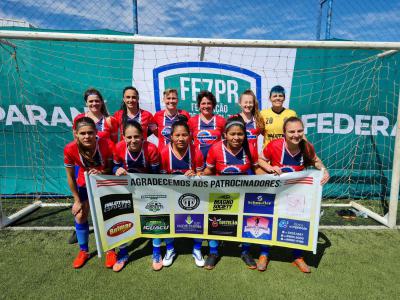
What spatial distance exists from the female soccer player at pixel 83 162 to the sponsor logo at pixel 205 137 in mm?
1062

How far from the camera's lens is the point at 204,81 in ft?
15.9

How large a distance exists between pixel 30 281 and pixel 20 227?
1.44 meters

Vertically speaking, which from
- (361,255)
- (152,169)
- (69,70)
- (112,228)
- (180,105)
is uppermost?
(69,70)

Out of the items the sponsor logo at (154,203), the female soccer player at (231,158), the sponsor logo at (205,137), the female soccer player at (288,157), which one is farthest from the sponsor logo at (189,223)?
the sponsor logo at (205,137)

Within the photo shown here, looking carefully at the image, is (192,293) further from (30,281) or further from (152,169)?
(30,281)

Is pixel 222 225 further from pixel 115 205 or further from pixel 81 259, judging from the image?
pixel 81 259

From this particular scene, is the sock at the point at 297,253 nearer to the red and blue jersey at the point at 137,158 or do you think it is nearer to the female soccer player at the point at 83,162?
the red and blue jersey at the point at 137,158

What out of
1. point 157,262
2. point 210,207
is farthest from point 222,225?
point 157,262

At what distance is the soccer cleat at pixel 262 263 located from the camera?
268 centimetres

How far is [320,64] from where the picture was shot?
15.8 ft

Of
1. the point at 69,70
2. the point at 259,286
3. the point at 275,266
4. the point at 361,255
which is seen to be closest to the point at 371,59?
the point at 361,255

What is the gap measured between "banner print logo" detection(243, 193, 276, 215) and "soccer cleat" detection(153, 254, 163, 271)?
107 cm

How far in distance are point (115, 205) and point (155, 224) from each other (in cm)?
47

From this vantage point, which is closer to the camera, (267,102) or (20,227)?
(20,227)
